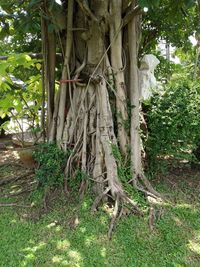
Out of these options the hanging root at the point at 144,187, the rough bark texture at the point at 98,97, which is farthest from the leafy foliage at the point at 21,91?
the hanging root at the point at 144,187

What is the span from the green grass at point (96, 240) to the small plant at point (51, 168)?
1.00ft

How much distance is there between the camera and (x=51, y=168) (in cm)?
344

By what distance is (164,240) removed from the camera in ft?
8.98

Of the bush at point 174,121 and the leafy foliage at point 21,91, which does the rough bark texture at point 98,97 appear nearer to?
the bush at point 174,121

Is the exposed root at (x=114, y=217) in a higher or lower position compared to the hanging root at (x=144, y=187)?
Answer: lower

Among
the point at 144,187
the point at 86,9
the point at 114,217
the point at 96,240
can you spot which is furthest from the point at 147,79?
the point at 96,240

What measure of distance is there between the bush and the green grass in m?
0.75

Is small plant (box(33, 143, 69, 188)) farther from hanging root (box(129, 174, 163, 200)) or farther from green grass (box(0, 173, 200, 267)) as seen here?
hanging root (box(129, 174, 163, 200))

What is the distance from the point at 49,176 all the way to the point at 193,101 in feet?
6.48

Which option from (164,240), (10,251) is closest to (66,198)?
(10,251)

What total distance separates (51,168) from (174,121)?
157cm

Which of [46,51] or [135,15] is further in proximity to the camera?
[46,51]

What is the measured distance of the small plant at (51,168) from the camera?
344 cm

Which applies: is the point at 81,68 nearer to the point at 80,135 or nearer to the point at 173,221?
the point at 80,135
